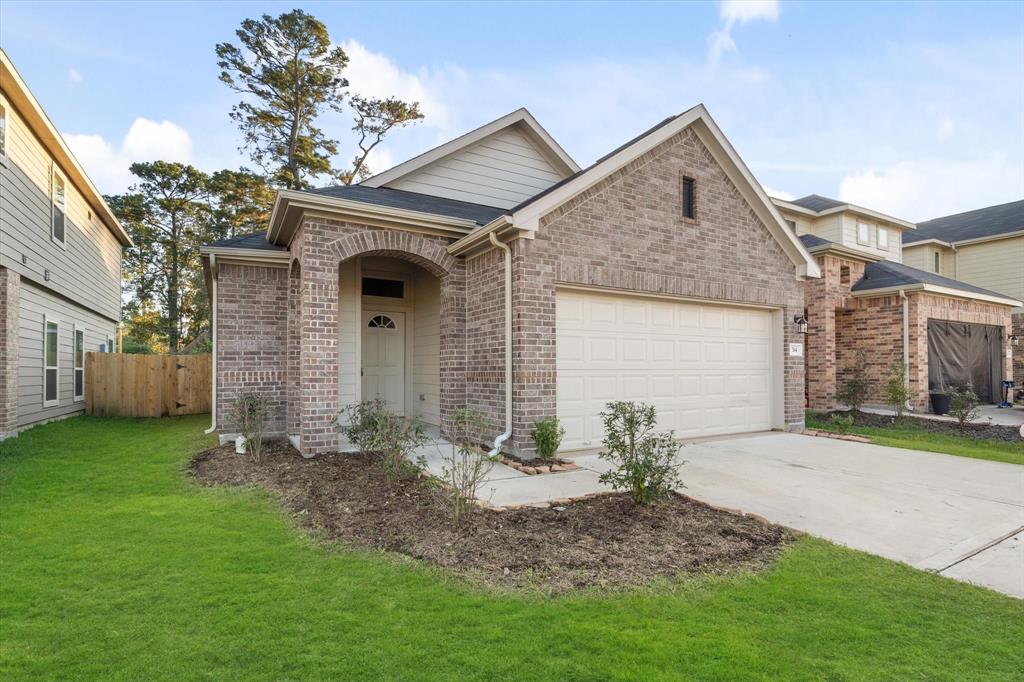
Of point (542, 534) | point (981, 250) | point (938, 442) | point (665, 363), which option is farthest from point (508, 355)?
point (981, 250)

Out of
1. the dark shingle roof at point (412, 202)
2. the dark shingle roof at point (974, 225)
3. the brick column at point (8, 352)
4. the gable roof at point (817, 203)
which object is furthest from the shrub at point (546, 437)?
the dark shingle roof at point (974, 225)

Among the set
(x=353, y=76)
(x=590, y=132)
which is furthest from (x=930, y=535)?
(x=353, y=76)

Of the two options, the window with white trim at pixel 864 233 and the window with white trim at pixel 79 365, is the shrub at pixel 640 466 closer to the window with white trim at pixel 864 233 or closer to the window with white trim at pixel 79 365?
the window with white trim at pixel 79 365

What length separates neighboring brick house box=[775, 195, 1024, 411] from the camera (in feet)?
44.6

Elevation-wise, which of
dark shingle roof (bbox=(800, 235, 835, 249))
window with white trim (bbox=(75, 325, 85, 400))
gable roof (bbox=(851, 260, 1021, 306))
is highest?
dark shingle roof (bbox=(800, 235, 835, 249))

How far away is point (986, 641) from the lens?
9.10 feet

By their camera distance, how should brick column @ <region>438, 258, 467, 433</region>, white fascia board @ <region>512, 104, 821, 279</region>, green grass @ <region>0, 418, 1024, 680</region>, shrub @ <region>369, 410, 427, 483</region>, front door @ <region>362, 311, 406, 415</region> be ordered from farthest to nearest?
front door @ <region>362, 311, 406, 415</region> < brick column @ <region>438, 258, 467, 433</region> < white fascia board @ <region>512, 104, 821, 279</region> < shrub @ <region>369, 410, 427, 483</region> < green grass @ <region>0, 418, 1024, 680</region>

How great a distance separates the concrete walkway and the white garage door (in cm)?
75

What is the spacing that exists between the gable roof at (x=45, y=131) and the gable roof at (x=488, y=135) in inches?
224

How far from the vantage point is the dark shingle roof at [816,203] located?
Result: 58.1ft

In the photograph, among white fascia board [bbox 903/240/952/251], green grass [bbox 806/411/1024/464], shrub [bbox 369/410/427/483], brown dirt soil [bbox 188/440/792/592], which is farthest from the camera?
white fascia board [bbox 903/240/952/251]

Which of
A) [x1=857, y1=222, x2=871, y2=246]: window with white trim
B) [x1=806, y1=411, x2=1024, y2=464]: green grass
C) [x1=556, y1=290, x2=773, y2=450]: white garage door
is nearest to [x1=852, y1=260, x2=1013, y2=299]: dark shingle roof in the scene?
[x1=857, y1=222, x2=871, y2=246]: window with white trim

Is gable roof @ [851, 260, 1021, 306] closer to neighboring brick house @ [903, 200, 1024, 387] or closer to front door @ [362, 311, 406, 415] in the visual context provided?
neighboring brick house @ [903, 200, 1024, 387]

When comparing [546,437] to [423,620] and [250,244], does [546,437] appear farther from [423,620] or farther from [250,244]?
[250,244]
